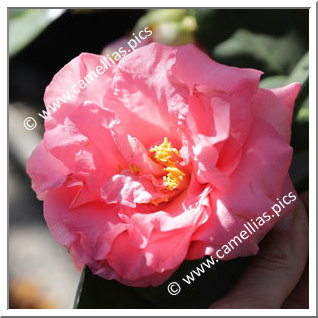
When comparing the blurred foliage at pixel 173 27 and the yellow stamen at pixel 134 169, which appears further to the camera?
the blurred foliage at pixel 173 27

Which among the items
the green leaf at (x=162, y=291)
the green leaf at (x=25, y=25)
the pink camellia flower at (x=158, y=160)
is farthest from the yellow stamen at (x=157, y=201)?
the green leaf at (x=25, y=25)

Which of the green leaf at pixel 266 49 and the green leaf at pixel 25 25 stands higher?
the green leaf at pixel 25 25

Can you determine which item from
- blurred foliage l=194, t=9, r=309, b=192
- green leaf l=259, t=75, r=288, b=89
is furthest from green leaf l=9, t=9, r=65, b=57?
green leaf l=259, t=75, r=288, b=89

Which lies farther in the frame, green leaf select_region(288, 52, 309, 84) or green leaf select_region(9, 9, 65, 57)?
green leaf select_region(9, 9, 65, 57)

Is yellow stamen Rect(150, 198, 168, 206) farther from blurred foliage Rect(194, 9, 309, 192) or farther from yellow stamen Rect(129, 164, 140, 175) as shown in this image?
blurred foliage Rect(194, 9, 309, 192)

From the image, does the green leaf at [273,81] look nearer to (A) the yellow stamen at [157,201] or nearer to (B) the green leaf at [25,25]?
(A) the yellow stamen at [157,201]

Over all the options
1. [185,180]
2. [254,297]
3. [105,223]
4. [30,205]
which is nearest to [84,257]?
[105,223]

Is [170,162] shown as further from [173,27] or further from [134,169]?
[173,27]
